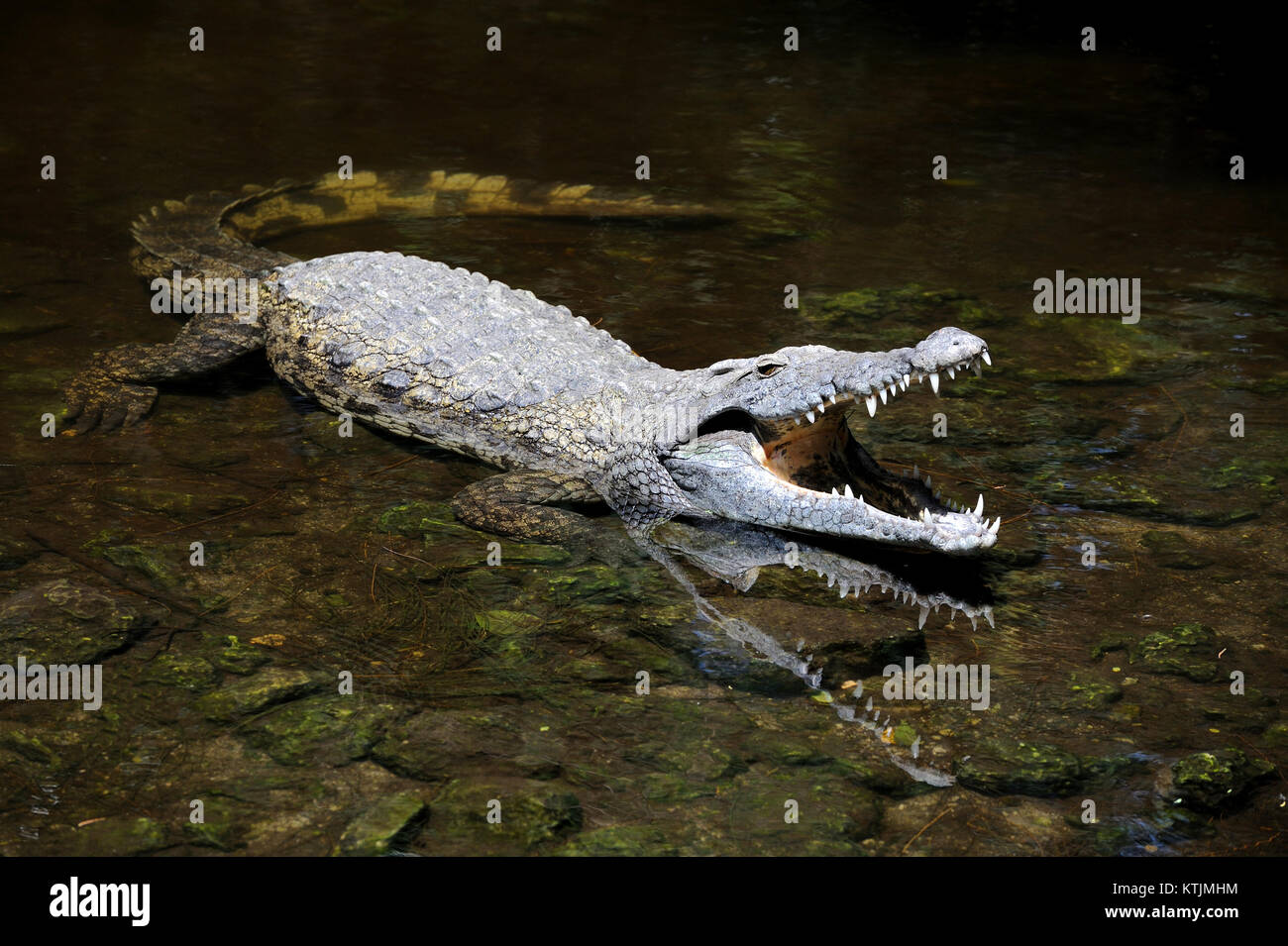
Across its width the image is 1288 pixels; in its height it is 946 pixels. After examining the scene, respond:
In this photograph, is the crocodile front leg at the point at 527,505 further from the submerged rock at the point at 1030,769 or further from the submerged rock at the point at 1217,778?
the submerged rock at the point at 1217,778

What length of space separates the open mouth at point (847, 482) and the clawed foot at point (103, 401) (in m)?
2.57

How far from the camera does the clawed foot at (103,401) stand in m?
5.50

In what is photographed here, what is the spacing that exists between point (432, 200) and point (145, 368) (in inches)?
111

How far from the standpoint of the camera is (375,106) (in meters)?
10.2

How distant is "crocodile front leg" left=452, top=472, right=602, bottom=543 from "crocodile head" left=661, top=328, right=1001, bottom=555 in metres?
0.41

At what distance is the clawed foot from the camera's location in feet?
18.0

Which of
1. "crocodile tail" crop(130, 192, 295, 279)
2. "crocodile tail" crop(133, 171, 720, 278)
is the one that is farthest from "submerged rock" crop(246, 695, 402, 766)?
"crocodile tail" crop(133, 171, 720, 278)

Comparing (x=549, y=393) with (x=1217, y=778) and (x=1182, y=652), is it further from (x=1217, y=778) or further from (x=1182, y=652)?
(x=1217, y=778)

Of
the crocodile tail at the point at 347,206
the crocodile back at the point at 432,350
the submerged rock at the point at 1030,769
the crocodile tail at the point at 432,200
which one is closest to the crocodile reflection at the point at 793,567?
the submerged rock at the point at 1030,769

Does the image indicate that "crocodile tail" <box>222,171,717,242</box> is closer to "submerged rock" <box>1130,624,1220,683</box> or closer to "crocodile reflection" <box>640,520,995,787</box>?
"crocodile reflection" <box>640,520,995,787</box>

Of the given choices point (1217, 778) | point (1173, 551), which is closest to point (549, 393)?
point (1173, 551)

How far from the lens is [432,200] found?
8203mm

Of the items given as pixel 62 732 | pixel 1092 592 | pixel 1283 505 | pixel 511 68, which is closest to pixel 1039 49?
pixel 511 68

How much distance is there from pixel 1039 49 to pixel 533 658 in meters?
11.2
